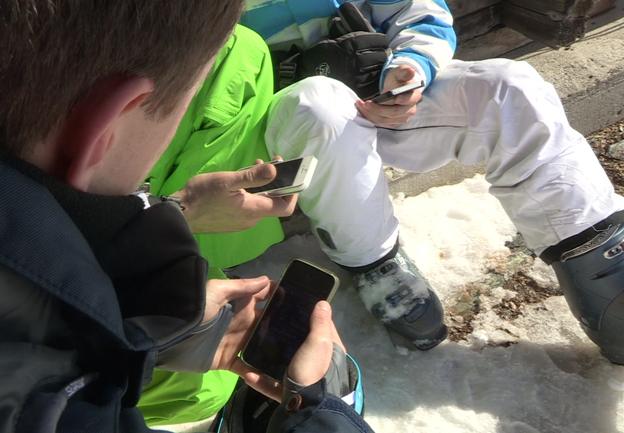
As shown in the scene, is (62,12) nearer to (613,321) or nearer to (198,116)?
(198,116)

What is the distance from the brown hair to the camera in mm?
735

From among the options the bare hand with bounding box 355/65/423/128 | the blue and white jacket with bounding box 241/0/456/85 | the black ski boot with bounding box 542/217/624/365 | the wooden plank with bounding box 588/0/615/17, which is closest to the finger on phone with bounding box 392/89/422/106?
the bare hand with bounding box 355/65/423/128

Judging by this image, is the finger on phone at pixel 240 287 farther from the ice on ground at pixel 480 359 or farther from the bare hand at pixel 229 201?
the ice on ground at pixel 480 359

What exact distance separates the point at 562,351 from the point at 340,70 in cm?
101

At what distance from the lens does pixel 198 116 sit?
1.68 meters

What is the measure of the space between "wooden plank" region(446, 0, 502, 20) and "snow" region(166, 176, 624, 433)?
96 cm

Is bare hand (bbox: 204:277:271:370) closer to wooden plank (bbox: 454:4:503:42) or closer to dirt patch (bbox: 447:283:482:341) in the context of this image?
dirt patch (bbox: 447:283:482:341)

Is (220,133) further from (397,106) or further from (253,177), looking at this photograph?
(397,106)

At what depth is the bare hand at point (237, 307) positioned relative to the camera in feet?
4.91

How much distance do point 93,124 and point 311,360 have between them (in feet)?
2.35

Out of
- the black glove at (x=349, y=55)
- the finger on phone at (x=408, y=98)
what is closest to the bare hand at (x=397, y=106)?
the finger on phone at (x=408, y=98)

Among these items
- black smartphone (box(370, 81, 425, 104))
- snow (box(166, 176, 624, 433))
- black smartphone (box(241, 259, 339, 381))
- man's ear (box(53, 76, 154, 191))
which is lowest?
snow (box(166, 176, 624, 433))

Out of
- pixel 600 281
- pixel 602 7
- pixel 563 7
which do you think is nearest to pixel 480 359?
pixel 600 281

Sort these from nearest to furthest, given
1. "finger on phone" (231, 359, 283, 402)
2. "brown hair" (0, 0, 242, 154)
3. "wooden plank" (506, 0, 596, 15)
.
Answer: "brown hair" (0, 0, 242, 154) < "finger on phone" (231, 359, 283, 402) < "wooden plank" (506, 0, 596, 15)
